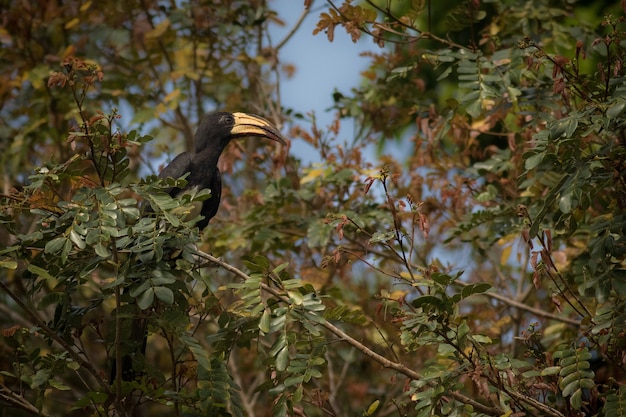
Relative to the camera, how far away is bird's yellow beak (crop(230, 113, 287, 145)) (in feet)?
10.4

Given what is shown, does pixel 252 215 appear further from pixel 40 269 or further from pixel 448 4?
pixel 448 4

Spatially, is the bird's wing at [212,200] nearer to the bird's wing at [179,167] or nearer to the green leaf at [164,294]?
the bird's wing at [179,167]

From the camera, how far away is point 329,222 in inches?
102

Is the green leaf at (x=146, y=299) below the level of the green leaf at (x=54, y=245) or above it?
below

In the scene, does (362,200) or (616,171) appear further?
(362,200)

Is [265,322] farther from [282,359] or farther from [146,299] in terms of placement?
[146,299]

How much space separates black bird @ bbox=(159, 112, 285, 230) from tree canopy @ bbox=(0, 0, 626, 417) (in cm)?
22

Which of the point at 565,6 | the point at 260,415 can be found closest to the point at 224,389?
the point at 565,6

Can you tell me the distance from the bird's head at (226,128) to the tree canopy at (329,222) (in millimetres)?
396

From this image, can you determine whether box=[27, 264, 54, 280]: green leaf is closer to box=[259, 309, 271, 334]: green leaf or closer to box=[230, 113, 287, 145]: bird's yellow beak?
box=[259, 309, 271, 334]: green leaf

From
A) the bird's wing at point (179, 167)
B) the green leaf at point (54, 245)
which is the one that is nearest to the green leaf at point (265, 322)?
the green leaf at point (54, 245)

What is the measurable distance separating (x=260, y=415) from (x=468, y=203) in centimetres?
203

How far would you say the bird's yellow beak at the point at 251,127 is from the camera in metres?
3.17

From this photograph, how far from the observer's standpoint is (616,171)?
91.9 inches
